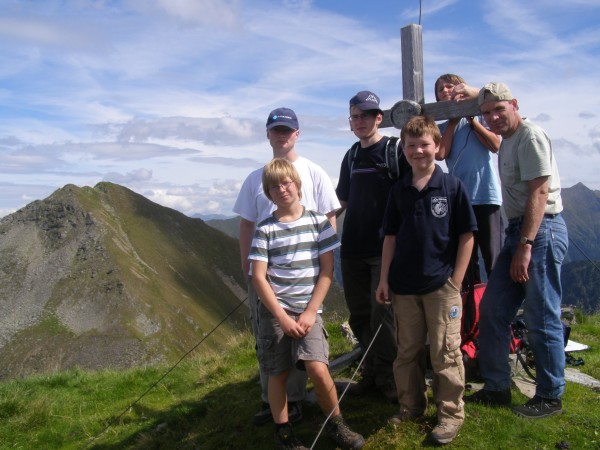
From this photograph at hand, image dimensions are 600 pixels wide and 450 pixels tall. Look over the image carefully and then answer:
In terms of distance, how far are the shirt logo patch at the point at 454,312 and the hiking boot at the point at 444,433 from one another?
892 mm

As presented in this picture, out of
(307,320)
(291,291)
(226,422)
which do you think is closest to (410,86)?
(291,291)

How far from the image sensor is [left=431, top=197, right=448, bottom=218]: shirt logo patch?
15.0 feet

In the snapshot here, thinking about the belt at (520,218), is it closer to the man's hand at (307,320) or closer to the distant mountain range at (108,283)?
the man's hand at (307,320)

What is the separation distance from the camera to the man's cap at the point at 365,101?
17.4 feet

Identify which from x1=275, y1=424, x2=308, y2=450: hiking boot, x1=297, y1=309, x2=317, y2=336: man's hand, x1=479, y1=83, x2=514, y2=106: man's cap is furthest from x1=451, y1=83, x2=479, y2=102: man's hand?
x1=275, y1=424, x2=308, y2=450: hiking boot

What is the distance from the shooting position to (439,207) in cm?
457

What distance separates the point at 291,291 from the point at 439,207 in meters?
1.45

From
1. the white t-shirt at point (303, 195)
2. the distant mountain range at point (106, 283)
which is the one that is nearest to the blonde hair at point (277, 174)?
A: the white t-shirt at point (303, 195)

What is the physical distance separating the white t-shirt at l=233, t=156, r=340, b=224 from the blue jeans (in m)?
1.68

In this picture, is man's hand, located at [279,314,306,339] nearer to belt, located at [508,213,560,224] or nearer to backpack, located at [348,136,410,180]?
backpack, located at [348,136,410,180]

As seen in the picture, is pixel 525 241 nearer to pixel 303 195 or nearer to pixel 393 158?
pixel 393 158

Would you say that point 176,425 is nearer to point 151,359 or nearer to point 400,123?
point 400,123

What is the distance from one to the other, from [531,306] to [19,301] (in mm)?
116061

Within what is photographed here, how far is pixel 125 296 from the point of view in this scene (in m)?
101
